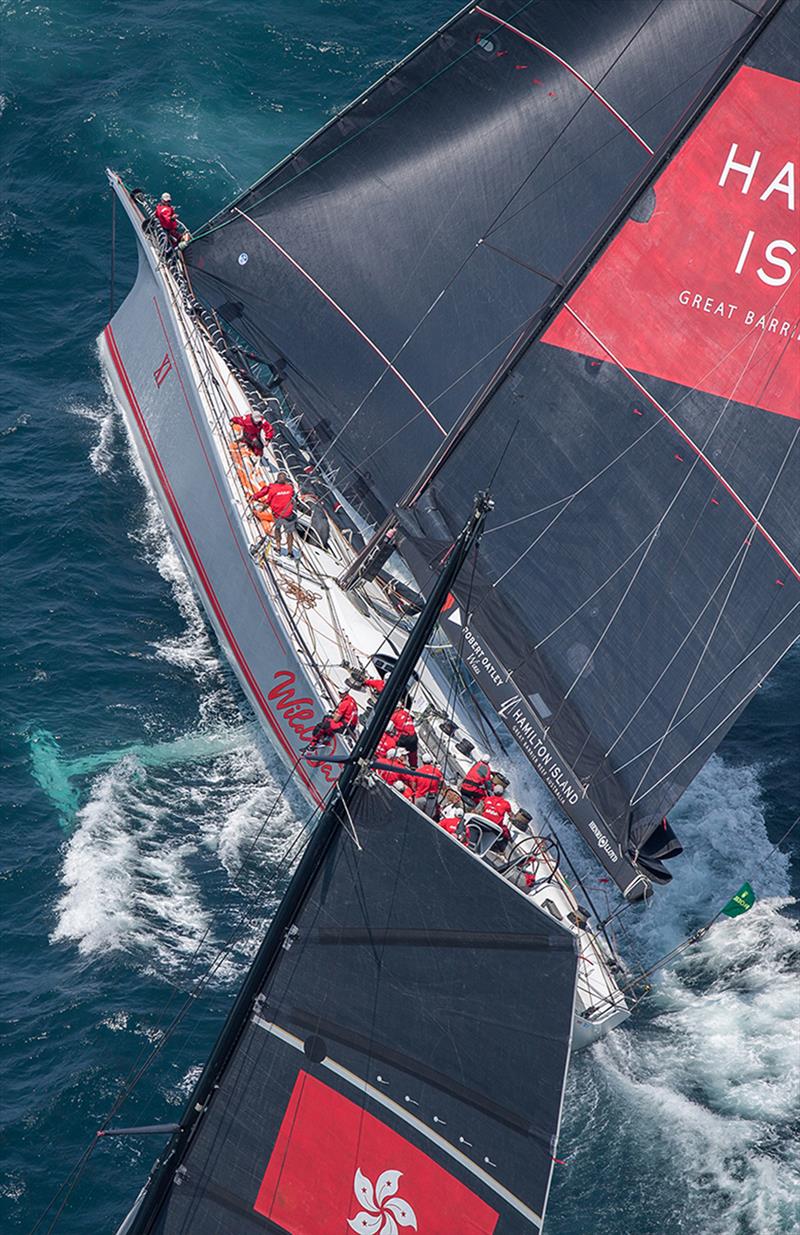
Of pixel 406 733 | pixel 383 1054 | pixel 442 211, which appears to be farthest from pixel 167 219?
pixel 383 1054

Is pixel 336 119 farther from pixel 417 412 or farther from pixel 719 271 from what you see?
pixel 719 271

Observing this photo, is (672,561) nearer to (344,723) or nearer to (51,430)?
(344,723)

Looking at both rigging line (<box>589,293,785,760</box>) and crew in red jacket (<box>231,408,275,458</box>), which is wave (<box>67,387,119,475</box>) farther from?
rigging line (<box>589,293,785,760</box>)

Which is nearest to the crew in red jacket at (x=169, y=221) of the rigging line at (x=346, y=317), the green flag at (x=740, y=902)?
the rigging line at (x=346, y=317)

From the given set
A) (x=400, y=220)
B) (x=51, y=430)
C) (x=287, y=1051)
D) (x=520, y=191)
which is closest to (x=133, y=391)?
(x=51, y=430)

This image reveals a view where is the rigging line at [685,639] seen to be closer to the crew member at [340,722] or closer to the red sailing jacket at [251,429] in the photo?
the crew member at [340,722]

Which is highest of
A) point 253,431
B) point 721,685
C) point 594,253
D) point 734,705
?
point 594,253
